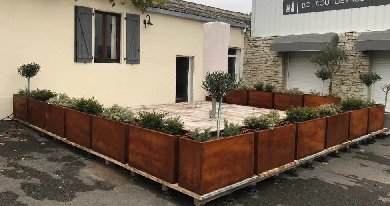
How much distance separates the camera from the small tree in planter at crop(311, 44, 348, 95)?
1398 centimetres

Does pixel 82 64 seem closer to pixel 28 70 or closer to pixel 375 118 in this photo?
pixel 28 70

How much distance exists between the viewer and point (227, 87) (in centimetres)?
761

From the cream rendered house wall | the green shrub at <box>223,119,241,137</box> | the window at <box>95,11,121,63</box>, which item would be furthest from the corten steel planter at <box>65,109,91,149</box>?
the window at <box>95,11,121,63</box>

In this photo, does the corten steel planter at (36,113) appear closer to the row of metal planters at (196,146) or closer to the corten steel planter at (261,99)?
the row of metal planters at (196,146)

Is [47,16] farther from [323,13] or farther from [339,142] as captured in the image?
[323,13]

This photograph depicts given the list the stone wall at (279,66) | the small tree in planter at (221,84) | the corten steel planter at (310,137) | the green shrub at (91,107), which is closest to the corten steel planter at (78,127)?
the green shrub at (91,107)

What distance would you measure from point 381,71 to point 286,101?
3.92m

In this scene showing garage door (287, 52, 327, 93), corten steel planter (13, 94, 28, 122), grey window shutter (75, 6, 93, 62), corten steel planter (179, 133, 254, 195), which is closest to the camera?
corten steel planter (179, 133, 254, 195)

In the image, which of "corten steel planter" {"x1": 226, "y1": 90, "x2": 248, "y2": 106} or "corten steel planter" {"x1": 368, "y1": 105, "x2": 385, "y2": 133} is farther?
"corten steel planter" {"x1": 226, "y1": 90, "x2": 248, "y2": 106}

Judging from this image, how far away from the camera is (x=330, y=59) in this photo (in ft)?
46.3

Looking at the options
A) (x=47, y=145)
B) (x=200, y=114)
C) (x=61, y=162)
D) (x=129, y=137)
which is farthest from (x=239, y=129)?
(x=200, y=114)

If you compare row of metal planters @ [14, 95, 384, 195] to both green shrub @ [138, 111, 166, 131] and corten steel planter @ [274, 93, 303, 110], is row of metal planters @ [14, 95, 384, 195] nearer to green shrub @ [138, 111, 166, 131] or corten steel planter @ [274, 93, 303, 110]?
green shrub @ [138, 111, 166, 131]

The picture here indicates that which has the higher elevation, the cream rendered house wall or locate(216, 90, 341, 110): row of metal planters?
the cream rendered house wall

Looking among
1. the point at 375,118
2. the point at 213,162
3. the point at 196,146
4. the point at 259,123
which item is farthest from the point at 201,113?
the point at 196,146
